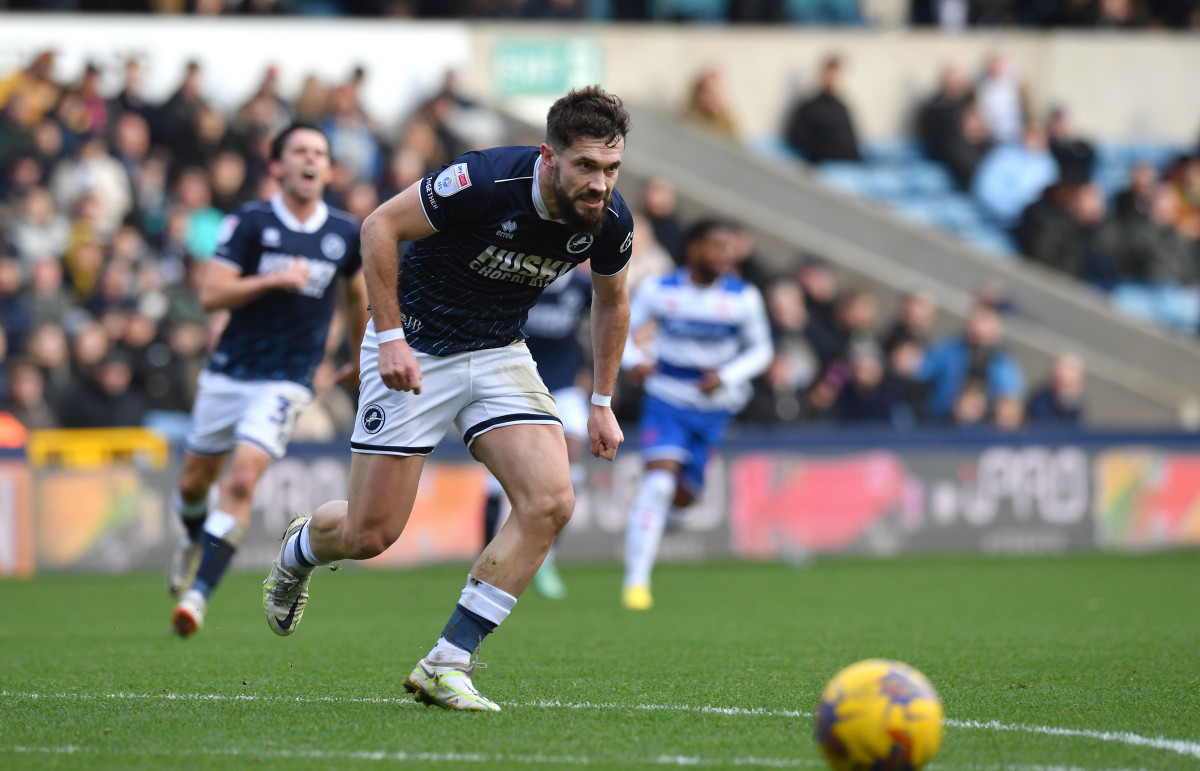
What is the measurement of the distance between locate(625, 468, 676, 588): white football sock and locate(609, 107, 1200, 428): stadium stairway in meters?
8.31

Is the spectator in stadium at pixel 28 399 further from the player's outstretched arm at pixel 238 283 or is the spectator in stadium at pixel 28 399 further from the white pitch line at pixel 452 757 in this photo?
the white pitch line at pixel 452 757

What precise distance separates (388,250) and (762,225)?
45.7ft

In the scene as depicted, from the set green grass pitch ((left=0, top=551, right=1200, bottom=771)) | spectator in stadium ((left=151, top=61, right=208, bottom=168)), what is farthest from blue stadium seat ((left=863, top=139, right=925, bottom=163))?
green grass pitch ((left=0, top=551, right=1200, bottom=771))

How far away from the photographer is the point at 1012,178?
22.1 meters

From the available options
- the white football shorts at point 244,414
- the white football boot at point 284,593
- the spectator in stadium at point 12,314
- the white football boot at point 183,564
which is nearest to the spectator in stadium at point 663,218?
the spectator in stadium at point 12,314

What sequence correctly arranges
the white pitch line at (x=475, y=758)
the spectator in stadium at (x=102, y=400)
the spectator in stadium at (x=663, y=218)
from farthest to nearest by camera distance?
the spectator in stadium at (x=663, y=218) → the spectator in stadium at (x=102, y=400) → the white pitch line at (x=475, y=758)

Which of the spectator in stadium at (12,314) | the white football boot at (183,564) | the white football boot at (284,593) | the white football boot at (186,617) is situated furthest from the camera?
the spectator in stadium at (12,314)

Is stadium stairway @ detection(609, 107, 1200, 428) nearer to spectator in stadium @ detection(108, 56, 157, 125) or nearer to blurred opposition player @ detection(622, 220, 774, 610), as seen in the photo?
spectator in stadium @ detection(108, 56, 157, 125)

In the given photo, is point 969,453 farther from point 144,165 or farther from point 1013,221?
point 144,165

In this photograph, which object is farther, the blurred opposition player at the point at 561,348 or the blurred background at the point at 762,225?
the blurred background at the point at 762,225

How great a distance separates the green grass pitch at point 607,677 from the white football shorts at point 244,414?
110cm

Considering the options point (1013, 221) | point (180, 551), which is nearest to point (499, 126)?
point (1013, 221)

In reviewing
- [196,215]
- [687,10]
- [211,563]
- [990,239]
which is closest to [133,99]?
[196,215]

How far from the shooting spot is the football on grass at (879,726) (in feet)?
14.6
